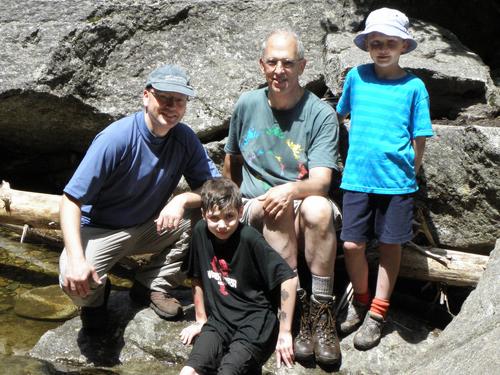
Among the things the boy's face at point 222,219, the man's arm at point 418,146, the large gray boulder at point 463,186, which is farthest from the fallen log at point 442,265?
the boy's face at point 222,219

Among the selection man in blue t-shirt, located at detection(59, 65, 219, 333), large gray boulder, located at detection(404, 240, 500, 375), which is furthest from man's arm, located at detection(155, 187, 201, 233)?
large gray boulder, located at detection(404, 240, 500, 375)

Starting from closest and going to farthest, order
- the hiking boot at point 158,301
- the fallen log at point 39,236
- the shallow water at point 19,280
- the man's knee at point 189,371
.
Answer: the man's knee at point 189,371 < the hiking boot at point 158,301 < the shallow water at point 19,280 < the fallen log at point 39,236

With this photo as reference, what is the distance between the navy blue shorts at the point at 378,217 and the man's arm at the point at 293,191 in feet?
0.69

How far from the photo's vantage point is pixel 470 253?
198 inches

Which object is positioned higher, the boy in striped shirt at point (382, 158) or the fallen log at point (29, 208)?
the boy in striped shirt at point (382, 158)

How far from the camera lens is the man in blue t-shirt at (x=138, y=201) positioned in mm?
4164

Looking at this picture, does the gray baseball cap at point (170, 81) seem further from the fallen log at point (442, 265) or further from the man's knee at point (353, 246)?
the fallen log at point (442, 265)

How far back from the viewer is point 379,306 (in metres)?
4.52

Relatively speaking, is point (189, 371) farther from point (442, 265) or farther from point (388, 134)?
point (442, 265)

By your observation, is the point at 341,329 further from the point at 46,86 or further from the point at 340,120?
the point at 46,86

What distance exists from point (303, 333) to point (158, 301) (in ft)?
3.33

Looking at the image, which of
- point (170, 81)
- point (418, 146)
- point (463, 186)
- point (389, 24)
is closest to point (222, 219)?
point (170, 81)

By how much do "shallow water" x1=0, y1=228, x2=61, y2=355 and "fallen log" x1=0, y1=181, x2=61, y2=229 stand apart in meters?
0.55

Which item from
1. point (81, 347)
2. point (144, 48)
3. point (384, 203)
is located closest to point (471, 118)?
point (384, 203)
